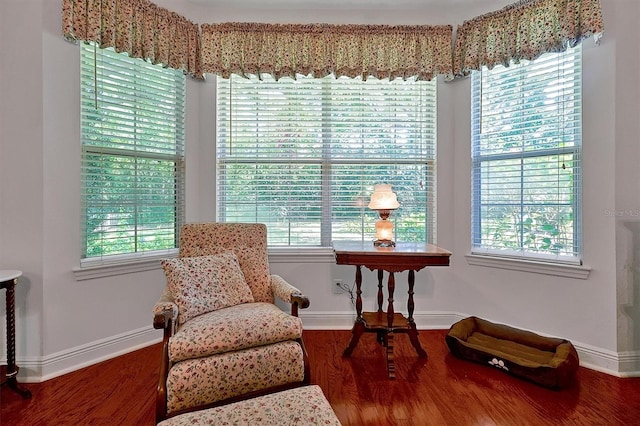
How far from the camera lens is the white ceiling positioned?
2.75 meters

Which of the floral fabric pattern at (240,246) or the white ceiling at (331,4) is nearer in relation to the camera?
the floral fabric pattern at (240,246)

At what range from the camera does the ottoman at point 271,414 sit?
47.4 inches

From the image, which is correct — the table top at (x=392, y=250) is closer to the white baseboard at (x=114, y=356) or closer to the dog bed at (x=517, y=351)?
the dog bed at (x=517, y=351)

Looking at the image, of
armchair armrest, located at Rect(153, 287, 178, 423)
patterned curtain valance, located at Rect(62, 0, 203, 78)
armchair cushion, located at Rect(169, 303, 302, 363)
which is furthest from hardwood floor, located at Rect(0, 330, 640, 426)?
patterned curtain valance, located at Rect(62, 0, 203, 78)

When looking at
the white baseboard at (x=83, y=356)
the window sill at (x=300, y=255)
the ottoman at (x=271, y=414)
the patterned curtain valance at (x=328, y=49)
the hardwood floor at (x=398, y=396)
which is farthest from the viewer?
the window sill at (x=300, y=255)

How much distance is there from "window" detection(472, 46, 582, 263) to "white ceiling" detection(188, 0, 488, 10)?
722mm

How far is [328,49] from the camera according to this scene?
2.75m

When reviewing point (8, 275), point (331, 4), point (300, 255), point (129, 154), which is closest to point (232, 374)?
point (300, 255)

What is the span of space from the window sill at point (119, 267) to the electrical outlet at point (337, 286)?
1.41 m

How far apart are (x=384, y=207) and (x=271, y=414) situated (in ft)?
5.18

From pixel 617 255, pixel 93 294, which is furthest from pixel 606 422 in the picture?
pixel 93 294

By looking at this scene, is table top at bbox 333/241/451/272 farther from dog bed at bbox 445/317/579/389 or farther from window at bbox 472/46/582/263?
window at bbox 472/46/582/263

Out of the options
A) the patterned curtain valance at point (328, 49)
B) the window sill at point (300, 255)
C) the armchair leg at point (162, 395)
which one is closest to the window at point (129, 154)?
the patterned curtain valance at point (328, 49)

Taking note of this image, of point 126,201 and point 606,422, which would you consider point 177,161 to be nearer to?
point 126,201
